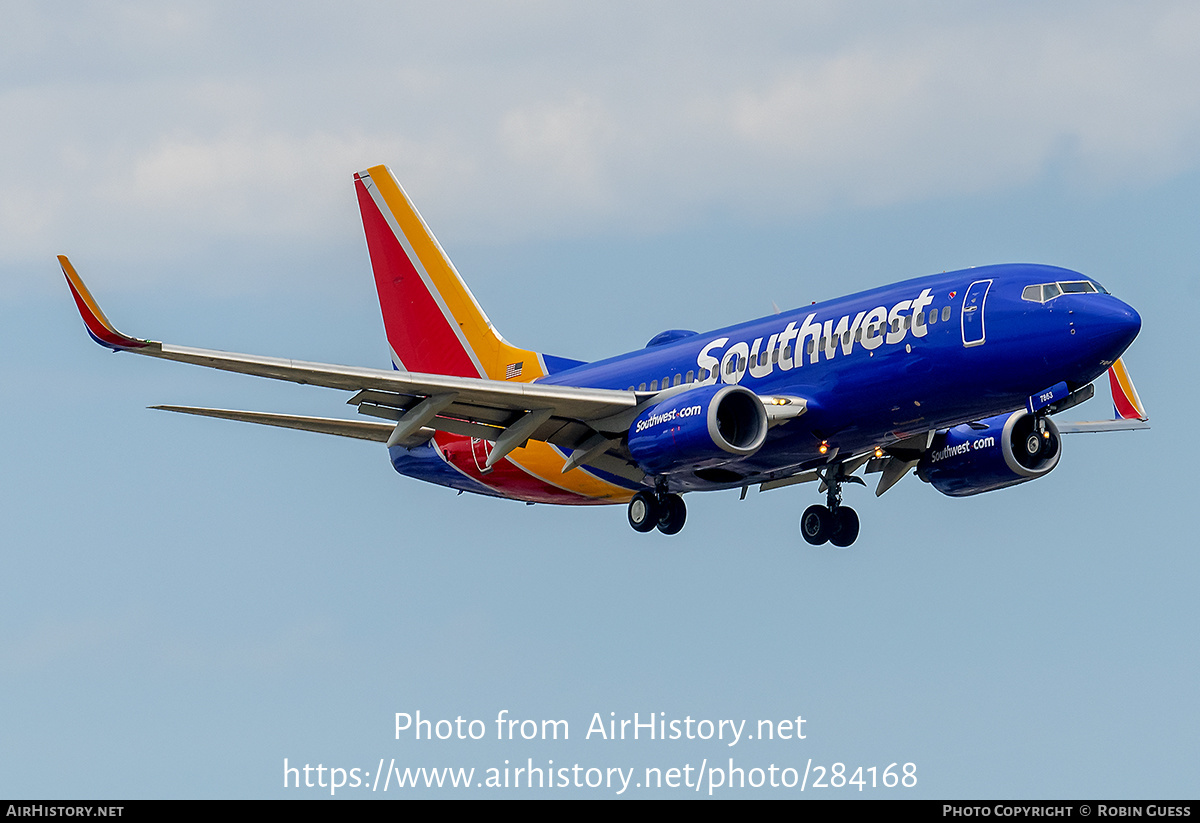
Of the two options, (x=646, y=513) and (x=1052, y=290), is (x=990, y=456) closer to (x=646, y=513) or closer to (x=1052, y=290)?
(x=1052, y=290)

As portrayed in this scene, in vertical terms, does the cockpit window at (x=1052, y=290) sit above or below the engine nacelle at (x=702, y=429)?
above

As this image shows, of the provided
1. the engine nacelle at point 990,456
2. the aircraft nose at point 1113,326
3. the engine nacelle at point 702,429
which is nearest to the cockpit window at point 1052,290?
the aircraft nose at point 1113,326

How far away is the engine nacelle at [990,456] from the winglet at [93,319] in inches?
811

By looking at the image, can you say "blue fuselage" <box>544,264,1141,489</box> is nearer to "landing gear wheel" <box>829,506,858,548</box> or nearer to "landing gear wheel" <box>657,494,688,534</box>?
"landing gear wheel" <box>657,494,688,534</box>

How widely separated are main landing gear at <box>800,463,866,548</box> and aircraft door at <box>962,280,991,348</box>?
7953mm

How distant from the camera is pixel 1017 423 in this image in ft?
152

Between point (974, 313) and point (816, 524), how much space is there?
9.51 metres

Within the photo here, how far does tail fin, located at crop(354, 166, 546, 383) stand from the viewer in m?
53.1

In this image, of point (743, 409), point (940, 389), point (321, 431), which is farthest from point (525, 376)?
point (940, 389)

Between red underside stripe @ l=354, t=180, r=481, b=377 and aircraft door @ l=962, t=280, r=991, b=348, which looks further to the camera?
red underside stripe @ l=354, t=180, r=481, b=377

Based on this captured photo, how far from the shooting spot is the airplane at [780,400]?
3975 cm

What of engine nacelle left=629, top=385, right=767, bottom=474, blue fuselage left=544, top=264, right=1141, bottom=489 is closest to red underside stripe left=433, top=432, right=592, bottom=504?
blue fuselage left=544, top=264, right=1141, bottom=489

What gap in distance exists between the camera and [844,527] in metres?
47.7

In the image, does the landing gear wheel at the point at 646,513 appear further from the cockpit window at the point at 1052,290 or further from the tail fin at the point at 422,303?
the cockpit window at the point at 1052,290
